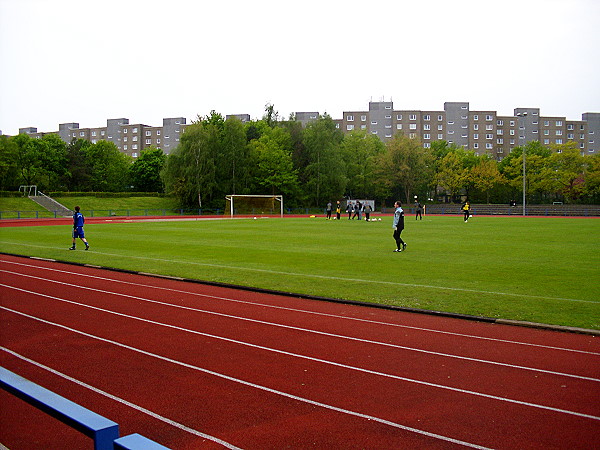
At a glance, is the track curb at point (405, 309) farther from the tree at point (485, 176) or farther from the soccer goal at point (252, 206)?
the tree at point (485, 176)

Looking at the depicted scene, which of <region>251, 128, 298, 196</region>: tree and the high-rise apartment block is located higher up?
the high-rise apartment block

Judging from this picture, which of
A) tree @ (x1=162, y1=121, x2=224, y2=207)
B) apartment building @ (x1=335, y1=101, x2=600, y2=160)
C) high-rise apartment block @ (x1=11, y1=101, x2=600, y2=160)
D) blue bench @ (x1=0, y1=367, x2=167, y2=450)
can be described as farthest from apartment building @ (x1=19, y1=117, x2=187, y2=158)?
blue bench @ (x1=0, y1=367, x2=167, y2=450)

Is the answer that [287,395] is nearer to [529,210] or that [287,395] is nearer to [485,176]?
[529,210]

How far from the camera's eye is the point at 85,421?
6.63 ft

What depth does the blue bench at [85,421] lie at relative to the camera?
1.90 metres

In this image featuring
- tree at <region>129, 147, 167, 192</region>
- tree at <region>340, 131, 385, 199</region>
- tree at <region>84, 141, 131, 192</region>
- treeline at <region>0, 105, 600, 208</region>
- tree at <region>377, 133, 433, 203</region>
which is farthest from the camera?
tree at <region>84, 141, 131, 192</region>

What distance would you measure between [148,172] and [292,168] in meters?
24.8

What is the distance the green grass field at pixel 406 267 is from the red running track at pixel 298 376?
149cm

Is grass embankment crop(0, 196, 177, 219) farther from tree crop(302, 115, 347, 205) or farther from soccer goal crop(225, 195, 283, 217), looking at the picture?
tree crop(302, 115, 347, 205)

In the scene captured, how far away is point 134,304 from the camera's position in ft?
33.7

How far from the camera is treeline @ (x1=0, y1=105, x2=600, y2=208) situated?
231ft

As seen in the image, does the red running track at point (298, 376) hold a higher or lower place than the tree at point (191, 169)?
lower

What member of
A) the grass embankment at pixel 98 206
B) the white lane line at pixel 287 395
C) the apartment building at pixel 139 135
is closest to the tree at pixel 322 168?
the grass embankment at pixel 98 206

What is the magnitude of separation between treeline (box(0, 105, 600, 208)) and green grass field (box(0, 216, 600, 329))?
47395 millimetres
